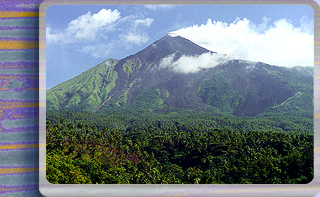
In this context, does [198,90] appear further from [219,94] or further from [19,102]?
[19,102]

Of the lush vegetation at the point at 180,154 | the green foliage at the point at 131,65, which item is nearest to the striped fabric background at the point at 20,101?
the lush vegetation at the point at 180,154

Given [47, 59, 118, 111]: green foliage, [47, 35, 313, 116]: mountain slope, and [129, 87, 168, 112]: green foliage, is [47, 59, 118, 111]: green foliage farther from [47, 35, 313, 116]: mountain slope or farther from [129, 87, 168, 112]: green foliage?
[129, 87, 168, 112]: green foliage

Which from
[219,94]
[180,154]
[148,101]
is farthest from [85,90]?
[180,154]

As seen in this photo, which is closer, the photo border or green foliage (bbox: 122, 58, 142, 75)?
the photo border

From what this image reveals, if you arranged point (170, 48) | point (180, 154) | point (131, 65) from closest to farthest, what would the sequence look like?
point (180, 154) → point (170, 48) → point (131, 65)

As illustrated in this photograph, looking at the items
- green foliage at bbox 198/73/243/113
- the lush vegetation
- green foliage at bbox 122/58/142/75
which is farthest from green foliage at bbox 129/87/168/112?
the lush vegetation

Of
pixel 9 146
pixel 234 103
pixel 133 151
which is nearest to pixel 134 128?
pixel 133 151
